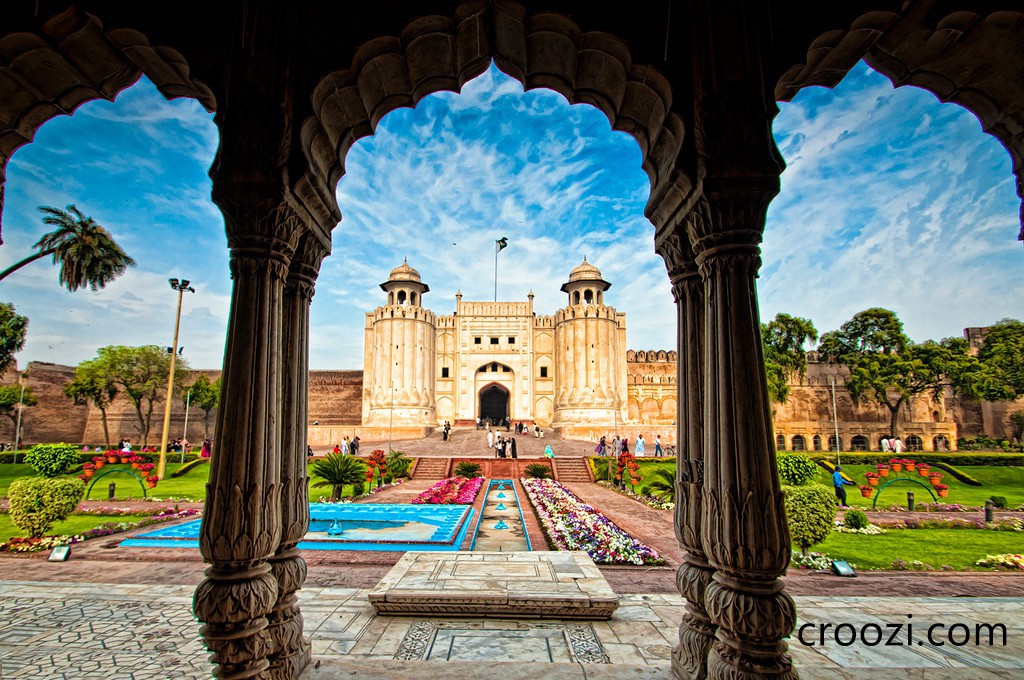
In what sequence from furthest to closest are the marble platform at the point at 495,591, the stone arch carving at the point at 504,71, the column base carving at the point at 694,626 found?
the marble platform at the point at 495,591 → the stone arch carving at the point at 504,71 → the column base carving at the point at 694,626

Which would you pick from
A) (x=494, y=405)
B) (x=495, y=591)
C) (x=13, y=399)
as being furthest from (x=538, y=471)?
(x=13, y=399)

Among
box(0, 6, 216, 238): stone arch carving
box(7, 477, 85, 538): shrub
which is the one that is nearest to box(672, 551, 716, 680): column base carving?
box(0, 6, 216, 238): stone arch carving

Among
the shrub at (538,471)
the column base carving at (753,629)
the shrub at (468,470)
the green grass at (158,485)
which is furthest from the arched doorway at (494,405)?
the column base carving at (753,629)

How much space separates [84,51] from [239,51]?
1.12m

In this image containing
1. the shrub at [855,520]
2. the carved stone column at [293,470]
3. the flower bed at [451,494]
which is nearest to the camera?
the carved stone column at [293,470]

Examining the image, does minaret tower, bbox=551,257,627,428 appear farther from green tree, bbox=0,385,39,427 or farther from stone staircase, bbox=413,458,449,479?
green tree, bbox=0,385,39,427

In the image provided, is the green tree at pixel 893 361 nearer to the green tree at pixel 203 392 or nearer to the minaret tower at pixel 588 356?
the minaret tower at pixel 588 356

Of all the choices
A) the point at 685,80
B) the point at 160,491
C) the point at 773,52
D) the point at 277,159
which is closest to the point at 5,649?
the point at 277,159

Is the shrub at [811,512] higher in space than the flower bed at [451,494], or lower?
higher

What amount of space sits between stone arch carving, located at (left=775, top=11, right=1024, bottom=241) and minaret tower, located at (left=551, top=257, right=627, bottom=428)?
124 ft

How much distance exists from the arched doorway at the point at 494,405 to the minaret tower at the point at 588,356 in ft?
20.0

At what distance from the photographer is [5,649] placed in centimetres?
474

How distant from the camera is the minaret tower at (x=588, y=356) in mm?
41750

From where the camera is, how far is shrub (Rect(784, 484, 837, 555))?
8.84m
